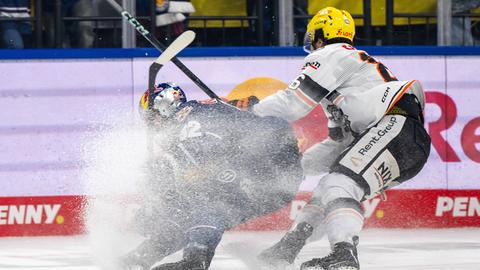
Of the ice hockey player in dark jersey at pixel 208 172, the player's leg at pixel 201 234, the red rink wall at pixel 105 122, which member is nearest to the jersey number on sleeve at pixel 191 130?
the ice hockey player in dark jersey at pixel 208 172

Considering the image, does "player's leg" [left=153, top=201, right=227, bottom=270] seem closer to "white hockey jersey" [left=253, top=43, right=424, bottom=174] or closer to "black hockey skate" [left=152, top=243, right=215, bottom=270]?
"black hockey skate" [left=152, top=243, right=215, bottom=270]

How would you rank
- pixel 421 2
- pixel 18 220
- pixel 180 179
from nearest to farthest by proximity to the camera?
pixel 180 179
pixel 18 220
pixel 421 2

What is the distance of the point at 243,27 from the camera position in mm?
8820

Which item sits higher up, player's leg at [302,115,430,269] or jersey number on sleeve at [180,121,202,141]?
jersey number on sleeve at [180,121,202,141]

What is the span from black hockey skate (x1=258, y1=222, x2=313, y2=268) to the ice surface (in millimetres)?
415

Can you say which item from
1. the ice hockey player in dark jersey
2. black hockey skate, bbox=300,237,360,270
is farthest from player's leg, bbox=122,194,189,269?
black hockey skate, bbox=300,237,360,270

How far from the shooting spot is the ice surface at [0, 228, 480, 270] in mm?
6863

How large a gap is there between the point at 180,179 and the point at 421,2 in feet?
10.9

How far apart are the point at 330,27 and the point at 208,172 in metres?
0.90

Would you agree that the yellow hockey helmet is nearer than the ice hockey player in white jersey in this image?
No

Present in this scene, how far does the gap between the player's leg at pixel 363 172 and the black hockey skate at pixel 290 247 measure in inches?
6.3

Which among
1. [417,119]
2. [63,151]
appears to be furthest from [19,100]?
[417,119]

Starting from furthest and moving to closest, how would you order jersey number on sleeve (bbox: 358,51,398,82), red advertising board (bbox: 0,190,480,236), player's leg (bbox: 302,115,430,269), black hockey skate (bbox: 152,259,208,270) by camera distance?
red advertising board (bbox: 0,190,480,236)
jersey number on sleeve (bbox: 358,51,398,82)
player's leg (bbox: 302,115,430,269)
black hockey skate (bbox: 152,259,208,270)

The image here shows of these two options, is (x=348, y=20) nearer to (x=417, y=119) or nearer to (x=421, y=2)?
(x=417, y=119)
